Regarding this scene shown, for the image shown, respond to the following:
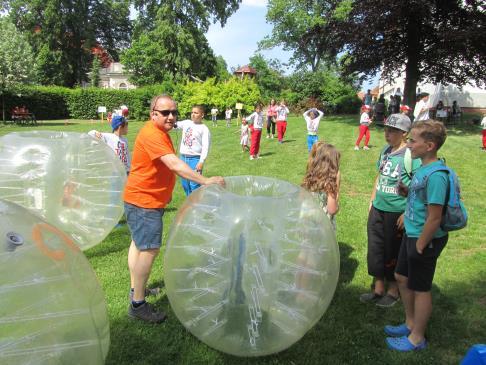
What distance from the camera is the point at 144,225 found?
338 centimetres

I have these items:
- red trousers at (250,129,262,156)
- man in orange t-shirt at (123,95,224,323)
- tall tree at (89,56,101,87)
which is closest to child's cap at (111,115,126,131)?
man in orange t-shirt at (123,95,224,323)

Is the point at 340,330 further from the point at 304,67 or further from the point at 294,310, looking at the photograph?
the point at 304,67

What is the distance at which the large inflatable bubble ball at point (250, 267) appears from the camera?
244 centimetres

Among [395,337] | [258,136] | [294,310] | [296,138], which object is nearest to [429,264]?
[395,337]

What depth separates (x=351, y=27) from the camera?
19.9 meters

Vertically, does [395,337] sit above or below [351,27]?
below

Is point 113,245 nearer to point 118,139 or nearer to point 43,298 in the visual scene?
point 118,139

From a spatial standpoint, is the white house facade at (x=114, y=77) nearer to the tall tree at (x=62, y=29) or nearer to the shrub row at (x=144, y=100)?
the tall tree at (x=62, y=29)

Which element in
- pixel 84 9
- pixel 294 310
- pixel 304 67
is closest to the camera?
pixel 294 310

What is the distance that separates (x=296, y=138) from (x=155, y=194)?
14157mm

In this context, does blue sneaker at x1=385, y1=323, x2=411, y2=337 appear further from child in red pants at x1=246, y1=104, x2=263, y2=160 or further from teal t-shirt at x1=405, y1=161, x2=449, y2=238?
child in red pants at x1=246, y1=104, x2=263, y2=160

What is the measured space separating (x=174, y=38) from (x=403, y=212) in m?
40.1

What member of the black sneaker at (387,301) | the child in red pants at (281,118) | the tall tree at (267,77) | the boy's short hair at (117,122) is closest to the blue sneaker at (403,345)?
the black sneaker at (387,301)

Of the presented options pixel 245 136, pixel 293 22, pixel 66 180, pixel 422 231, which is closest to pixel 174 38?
pixel 293 22
